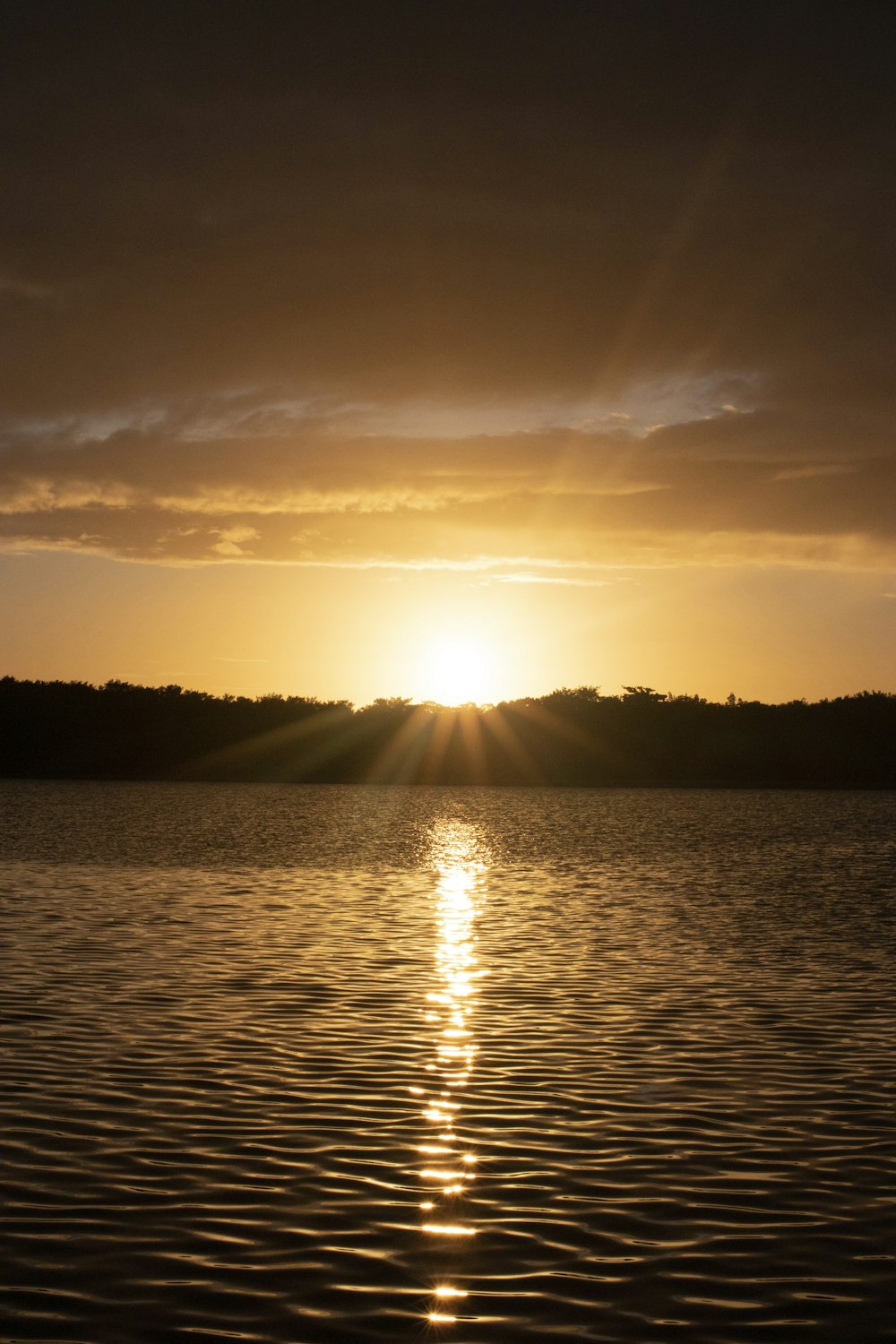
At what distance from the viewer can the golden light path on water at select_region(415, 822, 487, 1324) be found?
11250mm

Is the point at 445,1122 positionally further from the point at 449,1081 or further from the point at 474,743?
the point at 474,743

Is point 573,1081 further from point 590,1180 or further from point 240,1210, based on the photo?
point 240,1210

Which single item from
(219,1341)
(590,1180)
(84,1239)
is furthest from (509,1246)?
(84,1239)


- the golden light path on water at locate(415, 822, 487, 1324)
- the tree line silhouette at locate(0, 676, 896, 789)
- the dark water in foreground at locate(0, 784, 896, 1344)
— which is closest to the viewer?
the dark water in foreground at locate(0, 784, 896, 1344)

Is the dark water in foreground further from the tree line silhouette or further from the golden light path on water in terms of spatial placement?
the tree line silhouette

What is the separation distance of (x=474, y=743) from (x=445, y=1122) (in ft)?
583

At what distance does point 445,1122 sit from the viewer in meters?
14.6

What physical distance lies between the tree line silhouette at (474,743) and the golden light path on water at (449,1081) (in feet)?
483

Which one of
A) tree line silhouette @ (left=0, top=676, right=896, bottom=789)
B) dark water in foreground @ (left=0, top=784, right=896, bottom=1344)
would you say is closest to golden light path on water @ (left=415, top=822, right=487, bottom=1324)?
dark water in foreground @ (left=0, top=784, right=896, bottom=1344)

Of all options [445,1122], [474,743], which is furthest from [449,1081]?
[474,743]

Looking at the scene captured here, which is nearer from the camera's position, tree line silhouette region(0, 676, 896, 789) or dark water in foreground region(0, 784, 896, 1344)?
dark water in foreground region(0, 784, 896, 1344)

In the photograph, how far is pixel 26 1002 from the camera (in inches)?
805

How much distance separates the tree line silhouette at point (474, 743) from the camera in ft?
597

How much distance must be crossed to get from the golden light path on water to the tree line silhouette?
147 meters
